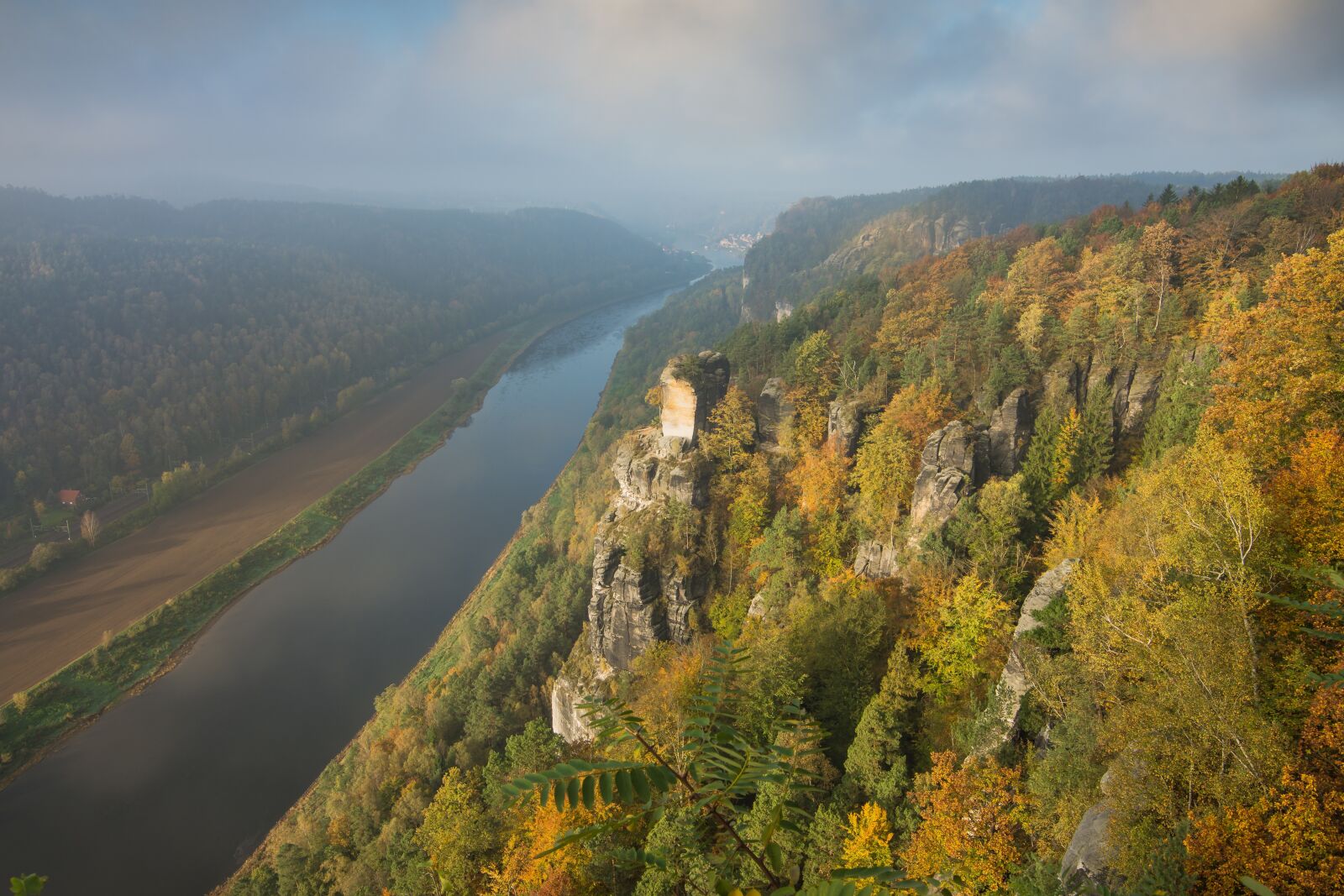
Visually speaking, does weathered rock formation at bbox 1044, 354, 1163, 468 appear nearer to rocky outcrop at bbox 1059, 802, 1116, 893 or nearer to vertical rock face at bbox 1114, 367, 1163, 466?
vertical rock face at bbox 1114, 367, 1163, 466

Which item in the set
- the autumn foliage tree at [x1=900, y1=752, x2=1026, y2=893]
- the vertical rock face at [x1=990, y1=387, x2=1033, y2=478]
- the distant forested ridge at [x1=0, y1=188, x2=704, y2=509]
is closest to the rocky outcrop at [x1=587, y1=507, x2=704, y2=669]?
the vertical rock face at [x1=990, y1=387, x2=1033, y2=478]

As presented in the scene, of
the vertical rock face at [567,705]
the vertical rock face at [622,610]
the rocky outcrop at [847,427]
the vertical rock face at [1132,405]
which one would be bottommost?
the vertical rock face at [567,705]

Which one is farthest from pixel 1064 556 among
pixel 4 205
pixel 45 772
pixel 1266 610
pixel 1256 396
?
pixel 4 205

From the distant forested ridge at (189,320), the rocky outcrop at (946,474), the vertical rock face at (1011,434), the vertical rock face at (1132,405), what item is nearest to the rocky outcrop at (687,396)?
the rocky outcrop at (946,474)

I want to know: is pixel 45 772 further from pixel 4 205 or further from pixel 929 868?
pixel 4 205

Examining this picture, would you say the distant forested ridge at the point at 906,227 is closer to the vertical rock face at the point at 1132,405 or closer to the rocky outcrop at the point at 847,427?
the rocky outcrop at the point at 847,427

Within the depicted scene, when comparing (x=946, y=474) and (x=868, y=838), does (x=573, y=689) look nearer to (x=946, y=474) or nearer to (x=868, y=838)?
(x=946, y=474)
